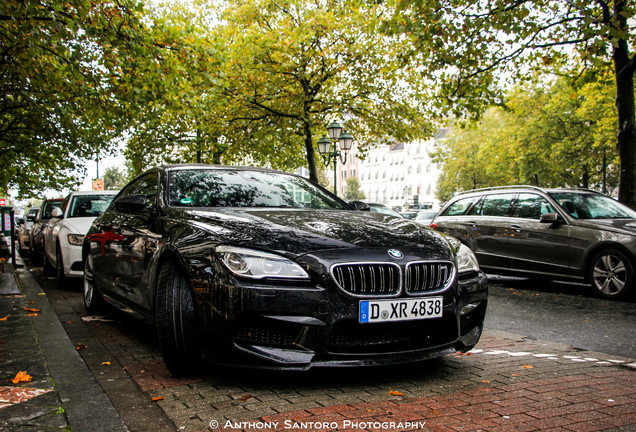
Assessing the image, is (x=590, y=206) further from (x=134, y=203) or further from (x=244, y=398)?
(x=244, y=398)

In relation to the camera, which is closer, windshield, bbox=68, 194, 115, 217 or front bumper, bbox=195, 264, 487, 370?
front bumper, bbox=195, 264, 487, 370

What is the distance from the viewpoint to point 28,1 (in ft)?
28.6

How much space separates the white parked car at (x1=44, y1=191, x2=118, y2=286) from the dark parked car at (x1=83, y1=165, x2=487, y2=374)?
16.2 feet

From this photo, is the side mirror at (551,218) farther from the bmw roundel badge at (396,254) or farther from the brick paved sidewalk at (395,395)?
the bmw roundel badge at (396,254)

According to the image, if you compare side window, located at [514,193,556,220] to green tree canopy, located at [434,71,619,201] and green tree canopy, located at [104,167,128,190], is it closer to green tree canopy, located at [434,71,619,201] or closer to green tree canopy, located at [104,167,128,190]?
green tree canopy, located at [434,71,619,201]

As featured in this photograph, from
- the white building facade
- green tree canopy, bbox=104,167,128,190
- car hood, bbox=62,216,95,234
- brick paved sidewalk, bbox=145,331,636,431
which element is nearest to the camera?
brick paved sidewalk, bbox=145,331,636,431

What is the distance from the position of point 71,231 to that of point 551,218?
7311 millimetres

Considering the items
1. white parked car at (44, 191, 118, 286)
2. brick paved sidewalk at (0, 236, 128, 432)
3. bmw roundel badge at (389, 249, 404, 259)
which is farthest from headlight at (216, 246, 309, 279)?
white parked car at (44, 191, 118, 286)

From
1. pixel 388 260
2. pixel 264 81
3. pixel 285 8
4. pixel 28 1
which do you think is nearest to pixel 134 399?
pixel 388 260

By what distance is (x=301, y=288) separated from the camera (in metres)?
3.42

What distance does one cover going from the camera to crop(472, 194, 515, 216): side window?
9984mm

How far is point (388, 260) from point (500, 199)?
23.4 feet

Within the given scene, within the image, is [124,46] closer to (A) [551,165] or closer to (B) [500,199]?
(B) [500,199]

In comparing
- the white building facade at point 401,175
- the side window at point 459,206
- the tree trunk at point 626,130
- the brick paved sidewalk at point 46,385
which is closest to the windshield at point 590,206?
the side window at point 459,206
